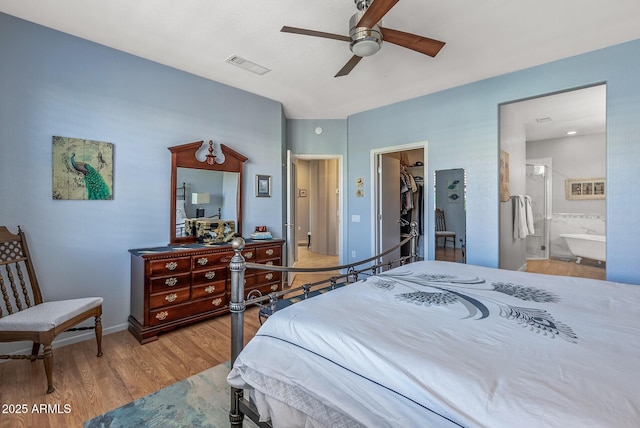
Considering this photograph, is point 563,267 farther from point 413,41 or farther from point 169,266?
point 169,266

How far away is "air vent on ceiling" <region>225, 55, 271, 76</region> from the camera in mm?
3025

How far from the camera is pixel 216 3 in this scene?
7.25ft

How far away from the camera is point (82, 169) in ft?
8.80

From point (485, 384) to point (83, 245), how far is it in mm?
3251

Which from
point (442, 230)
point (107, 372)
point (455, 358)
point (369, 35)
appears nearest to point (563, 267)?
point (442, 230)

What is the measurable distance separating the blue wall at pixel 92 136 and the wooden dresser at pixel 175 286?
0.30 m

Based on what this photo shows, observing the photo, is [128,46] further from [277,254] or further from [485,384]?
[485,384]

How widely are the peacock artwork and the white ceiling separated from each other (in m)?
0.99

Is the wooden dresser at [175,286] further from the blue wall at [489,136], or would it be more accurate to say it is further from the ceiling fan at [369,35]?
the blue wall at [489,136]

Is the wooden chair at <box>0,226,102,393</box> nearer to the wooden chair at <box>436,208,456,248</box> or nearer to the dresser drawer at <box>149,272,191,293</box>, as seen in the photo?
the dresser drawer at <box>149,272,191,293</box>

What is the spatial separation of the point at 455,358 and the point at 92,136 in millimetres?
3349

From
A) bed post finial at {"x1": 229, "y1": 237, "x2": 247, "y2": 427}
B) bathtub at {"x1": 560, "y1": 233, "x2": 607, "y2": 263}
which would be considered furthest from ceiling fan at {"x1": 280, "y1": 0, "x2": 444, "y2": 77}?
bathtub at {"x1": 560, "y1": 233, "x2": 607, "y2": 263}

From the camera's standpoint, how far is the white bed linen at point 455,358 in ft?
2.49

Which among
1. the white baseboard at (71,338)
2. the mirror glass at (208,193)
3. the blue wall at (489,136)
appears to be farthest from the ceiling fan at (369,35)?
the white baseboard at (71,338)
